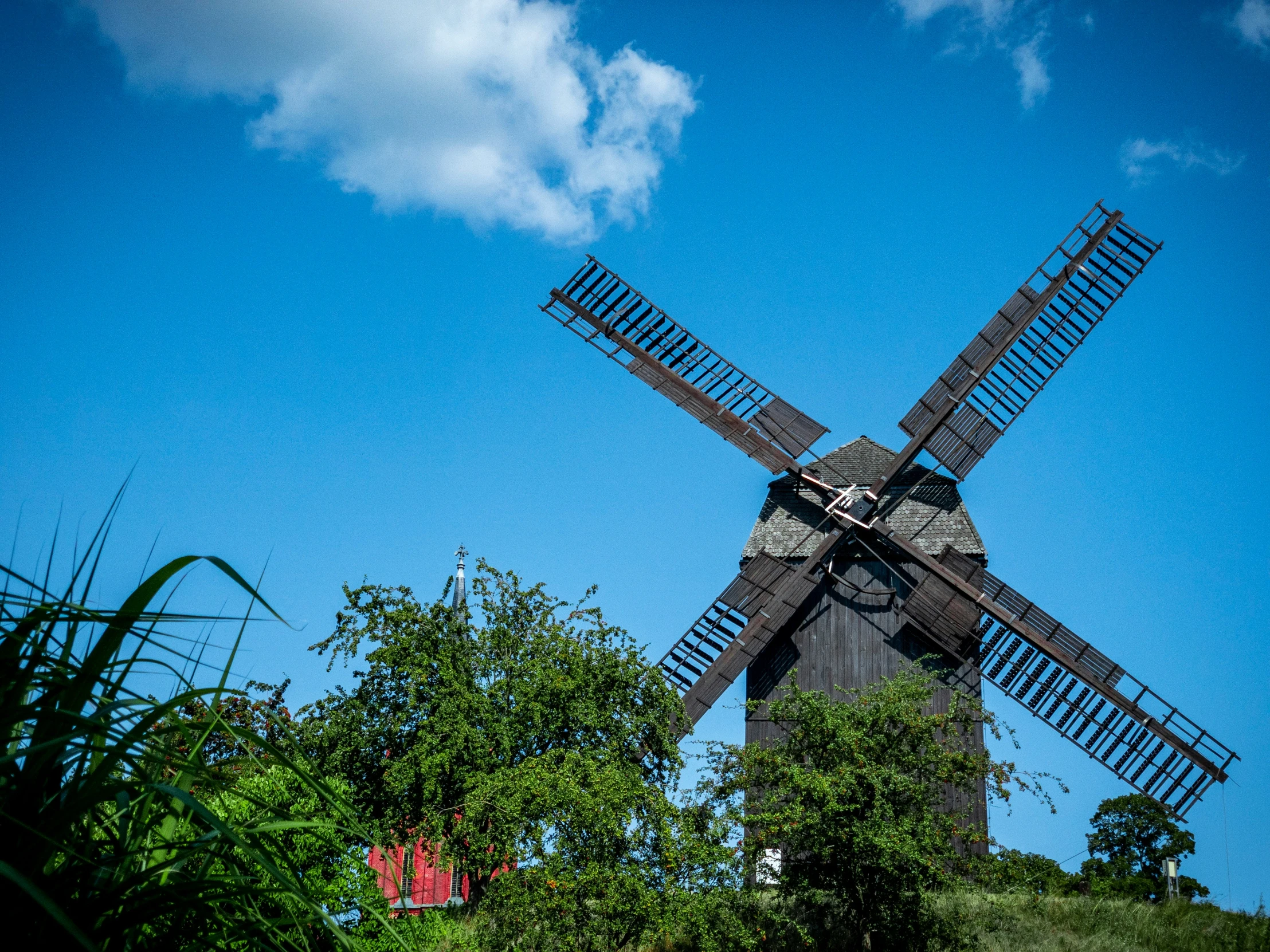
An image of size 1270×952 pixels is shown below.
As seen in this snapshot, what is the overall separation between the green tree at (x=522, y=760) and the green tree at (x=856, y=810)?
3.92 feet

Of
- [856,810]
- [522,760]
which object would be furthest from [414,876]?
[856,810]

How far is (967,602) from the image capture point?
59.5 feet

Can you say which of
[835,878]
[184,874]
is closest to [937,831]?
[835,878]

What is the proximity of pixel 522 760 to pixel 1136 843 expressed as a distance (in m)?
22.3

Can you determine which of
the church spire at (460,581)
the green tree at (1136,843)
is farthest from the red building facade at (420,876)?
the green tree at (1136,843)

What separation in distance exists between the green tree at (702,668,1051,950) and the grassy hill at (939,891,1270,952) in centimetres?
104

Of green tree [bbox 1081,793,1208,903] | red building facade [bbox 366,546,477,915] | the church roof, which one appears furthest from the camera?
green tree [bbox 1081,793,1208,903]

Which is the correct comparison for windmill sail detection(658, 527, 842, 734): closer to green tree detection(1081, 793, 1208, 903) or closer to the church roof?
the church roof

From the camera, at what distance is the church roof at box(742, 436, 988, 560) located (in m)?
19.2

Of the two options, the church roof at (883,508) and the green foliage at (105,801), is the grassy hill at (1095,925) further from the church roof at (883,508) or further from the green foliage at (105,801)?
the green foliage at (105,801)

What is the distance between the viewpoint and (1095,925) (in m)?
15.2

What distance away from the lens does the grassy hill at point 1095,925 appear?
45.1 ft

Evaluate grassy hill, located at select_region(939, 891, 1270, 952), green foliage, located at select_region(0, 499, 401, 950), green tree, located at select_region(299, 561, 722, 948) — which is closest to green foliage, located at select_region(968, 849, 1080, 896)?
grassy hill, located at select_region(939, 891, 1270, 952)

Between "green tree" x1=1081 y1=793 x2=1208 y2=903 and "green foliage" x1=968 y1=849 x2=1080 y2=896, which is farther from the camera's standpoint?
"green tree" x1=1081 y1=793 x2=1208 y2=903
